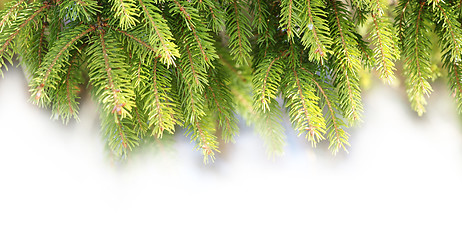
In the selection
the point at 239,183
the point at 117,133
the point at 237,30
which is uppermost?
the point at 237,30

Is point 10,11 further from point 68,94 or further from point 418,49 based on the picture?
point 418,49

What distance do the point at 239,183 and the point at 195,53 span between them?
0.48 meters

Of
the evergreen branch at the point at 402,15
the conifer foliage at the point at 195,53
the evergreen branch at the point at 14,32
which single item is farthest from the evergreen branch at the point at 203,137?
the evergreen branch at the point at 402,15

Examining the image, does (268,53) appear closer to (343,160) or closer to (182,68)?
(182,68)

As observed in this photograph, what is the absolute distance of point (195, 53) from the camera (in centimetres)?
43

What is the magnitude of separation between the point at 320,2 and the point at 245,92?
0.26 meters

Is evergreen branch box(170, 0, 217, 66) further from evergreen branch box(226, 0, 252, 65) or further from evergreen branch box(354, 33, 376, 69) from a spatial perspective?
evergreen branch box(354, 33, 376, 69)

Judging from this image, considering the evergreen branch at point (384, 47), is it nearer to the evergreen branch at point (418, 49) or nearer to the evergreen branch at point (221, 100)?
the evergreen branch at point (418, 49)

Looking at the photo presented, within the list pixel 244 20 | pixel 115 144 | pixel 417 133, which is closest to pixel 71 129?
pixel 115 144

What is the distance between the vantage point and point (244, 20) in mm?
468

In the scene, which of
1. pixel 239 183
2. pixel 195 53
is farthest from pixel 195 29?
Result: pixel 239 183

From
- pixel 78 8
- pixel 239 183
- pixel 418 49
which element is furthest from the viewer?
pixel 239 183

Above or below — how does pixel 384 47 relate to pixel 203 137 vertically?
above

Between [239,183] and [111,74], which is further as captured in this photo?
[239,183]
